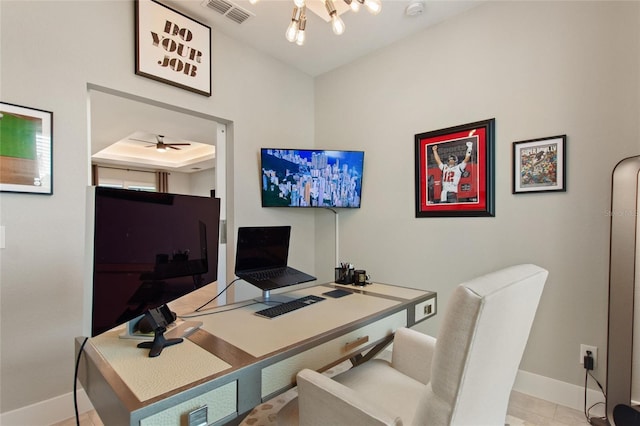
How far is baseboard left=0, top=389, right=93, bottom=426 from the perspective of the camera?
1.75m

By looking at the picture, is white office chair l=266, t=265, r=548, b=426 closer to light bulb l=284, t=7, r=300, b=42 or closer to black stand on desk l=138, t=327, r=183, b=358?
black stand on desk l=138, t=327, r=183, b=358

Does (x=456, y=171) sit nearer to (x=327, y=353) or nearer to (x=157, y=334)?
(x=327, y=353)

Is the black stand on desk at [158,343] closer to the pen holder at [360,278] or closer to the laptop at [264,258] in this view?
the laptop at [264,258]

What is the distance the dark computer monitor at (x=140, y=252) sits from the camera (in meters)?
0.93

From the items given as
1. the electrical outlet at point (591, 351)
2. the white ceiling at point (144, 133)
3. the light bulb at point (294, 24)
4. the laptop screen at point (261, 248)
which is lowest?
the electrical outlet at point (591, 351)

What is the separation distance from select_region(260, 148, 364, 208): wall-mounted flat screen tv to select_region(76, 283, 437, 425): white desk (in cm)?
158

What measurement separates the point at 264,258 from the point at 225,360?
0.87m

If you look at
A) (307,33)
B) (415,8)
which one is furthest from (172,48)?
(415,8)

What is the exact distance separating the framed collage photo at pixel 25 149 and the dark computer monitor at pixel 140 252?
1219 millimetres

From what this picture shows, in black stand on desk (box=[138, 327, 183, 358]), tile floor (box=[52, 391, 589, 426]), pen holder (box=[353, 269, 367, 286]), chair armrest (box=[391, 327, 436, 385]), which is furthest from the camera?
pen holder (box=[353, 269, 367, 286])

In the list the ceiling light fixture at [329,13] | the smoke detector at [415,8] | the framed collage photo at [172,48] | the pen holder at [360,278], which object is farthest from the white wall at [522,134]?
the framed collage photo at [172,48]

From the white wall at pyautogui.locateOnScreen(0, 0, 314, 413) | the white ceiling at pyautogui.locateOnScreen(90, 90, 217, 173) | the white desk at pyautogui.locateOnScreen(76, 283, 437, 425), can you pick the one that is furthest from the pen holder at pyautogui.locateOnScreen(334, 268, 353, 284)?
the white ceiling at pyautogui.locateOnScreen(90, 90, 217, 173)

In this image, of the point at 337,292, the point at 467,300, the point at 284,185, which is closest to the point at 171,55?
the point at 284,185

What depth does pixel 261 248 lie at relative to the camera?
1.85m
